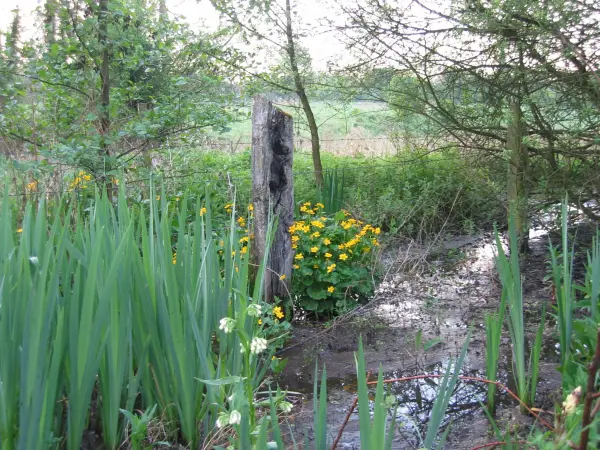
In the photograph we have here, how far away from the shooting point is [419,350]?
12.5 ft

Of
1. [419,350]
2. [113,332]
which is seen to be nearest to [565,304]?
[419,350]

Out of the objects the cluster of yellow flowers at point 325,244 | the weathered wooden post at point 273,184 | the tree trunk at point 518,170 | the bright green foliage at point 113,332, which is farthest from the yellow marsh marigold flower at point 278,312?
the tree trunk at point 518,170

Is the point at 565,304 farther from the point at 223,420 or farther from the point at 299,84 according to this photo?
the point at 299,84

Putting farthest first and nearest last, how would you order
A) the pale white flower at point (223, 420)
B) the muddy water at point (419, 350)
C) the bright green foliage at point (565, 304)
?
the muddy water at point (419, 350) → the bright green foliage at point (565, 304) → the pale white flower at point (223, 420)

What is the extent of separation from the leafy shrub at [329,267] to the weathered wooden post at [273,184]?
0.12m

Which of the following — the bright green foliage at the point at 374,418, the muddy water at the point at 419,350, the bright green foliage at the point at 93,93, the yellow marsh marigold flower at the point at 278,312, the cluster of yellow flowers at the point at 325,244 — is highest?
the bright green foliage at the point at 93,93

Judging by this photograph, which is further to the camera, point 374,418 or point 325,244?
point 325,244

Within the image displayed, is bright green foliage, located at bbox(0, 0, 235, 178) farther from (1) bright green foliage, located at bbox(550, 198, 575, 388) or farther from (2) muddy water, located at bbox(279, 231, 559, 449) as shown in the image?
(1) bright green foliage, located at bbox(550, 198, 575, 388)

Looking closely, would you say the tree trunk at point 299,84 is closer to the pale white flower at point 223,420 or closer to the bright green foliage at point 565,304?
the bright green foliage at point 565,304

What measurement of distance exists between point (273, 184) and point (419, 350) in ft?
4.81

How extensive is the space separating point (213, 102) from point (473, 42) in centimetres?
227

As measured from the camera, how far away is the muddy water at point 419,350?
9.24ft

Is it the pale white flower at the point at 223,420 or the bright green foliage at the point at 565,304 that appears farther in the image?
the bright green foliage at the point at 565,304

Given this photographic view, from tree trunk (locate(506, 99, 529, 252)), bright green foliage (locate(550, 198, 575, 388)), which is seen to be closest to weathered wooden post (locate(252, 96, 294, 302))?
bright green foliage (locate(550, 198, 575, 388))
